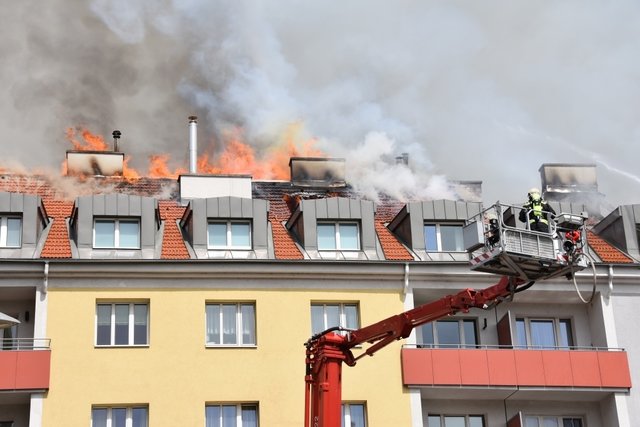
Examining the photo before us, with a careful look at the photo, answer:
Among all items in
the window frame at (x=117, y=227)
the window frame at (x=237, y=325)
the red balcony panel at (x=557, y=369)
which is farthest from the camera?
the window frame at (x=117, y=227)

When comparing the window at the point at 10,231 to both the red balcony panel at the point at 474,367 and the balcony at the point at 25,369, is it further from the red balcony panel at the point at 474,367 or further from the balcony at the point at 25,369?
the red balcony panel at the point at 474,367

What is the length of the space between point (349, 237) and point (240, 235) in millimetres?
3692

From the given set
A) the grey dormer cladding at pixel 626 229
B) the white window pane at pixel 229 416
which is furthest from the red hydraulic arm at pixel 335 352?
the grey dormer cladding at pixel 626 229

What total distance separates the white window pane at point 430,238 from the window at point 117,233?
32.0 ft

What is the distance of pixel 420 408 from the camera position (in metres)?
42.2

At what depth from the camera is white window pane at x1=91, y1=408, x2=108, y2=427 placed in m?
40.6

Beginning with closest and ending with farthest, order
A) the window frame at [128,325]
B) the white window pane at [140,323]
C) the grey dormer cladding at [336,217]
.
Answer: the window frame at [128,325] → the white window pane at [140,323] → the grey dormer cladding at [336,217]

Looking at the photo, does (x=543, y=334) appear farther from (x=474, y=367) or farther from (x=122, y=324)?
(x=122, y=324)

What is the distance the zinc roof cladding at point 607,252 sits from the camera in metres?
46.3

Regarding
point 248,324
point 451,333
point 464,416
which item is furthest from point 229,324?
point 464,416

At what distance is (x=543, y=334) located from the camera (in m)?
45.3

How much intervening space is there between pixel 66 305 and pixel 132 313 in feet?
6.74

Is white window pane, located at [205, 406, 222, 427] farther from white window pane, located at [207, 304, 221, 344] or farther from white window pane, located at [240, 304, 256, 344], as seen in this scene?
white window pane, located at [240, 304, 256, 344]

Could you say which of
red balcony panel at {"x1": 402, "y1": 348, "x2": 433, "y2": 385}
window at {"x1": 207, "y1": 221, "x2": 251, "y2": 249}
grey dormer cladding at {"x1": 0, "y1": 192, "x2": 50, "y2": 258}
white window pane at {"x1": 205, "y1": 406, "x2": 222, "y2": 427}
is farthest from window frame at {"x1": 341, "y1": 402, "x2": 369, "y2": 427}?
grey dormer cladding at {"x1": 0, "y1": 192, "x2": 50, "y2": 258}
